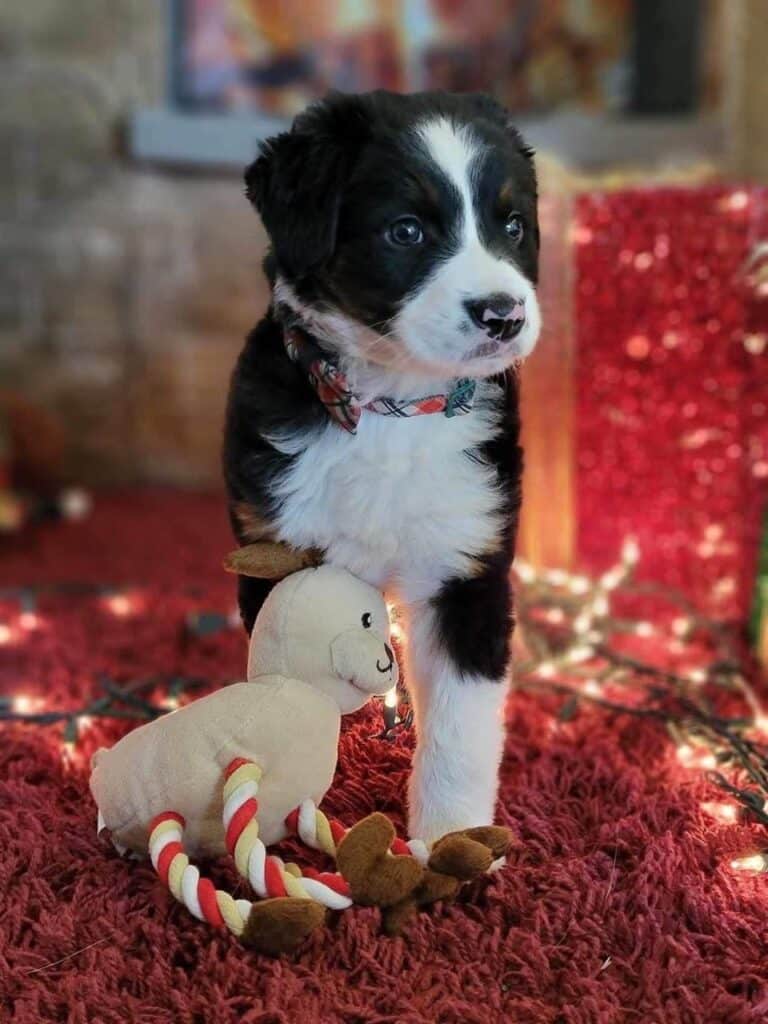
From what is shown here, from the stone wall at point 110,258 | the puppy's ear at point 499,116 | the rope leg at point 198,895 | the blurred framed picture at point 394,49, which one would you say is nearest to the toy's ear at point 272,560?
the rope leg at point 198,895

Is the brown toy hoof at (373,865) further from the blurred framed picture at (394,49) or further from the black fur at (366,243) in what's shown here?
the blurred framed picture at (394,49)

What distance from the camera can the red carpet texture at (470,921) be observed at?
45.9 inches

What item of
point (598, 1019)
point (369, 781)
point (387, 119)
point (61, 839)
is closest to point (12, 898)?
point (61, 839)

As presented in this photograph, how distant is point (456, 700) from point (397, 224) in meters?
0.56

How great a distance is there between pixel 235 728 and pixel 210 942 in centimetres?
23

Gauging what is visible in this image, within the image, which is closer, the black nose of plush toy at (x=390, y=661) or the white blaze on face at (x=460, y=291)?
the white blaze on face at (x=460, y=291)

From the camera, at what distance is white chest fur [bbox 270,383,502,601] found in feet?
4.37

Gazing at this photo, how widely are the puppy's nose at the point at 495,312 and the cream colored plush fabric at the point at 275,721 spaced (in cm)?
34

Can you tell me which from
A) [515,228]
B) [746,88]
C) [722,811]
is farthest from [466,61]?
[722,811]

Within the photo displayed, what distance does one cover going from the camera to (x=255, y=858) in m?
1.19

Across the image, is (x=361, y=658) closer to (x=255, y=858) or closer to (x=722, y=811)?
(x=255, y=858)

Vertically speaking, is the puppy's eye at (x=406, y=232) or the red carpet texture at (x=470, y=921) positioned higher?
the puppy's eye at (x=406, y=232)

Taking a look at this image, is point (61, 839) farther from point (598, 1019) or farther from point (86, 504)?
point (86, 504)

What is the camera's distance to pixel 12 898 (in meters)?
1.33
